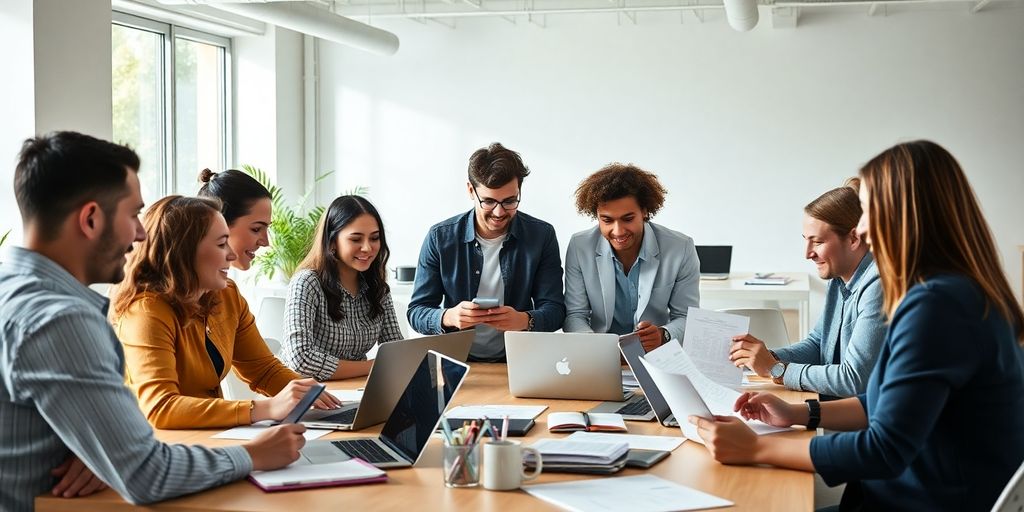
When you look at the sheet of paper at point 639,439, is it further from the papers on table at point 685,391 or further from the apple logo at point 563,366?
the apple logo at point 563,366

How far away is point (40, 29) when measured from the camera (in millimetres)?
5215

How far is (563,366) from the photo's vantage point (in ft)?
10.3

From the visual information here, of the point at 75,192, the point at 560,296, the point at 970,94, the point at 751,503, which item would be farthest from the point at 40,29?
the point at 970,94

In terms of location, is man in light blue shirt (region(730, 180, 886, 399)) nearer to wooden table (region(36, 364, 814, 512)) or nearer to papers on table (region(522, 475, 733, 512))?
wooden table (region(36, 364, 814, 512))

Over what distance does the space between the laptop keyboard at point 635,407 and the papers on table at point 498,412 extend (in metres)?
0.24

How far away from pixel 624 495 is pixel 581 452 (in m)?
0.24

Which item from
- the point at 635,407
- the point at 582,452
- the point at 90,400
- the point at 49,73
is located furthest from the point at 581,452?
the point at 49,73

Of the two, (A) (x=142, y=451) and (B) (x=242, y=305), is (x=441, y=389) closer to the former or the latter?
(A) (x=142, y=451)

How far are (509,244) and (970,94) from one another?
222 inches

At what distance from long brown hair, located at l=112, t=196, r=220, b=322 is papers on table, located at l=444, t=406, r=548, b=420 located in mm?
792

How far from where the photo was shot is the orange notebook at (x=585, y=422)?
266 cm

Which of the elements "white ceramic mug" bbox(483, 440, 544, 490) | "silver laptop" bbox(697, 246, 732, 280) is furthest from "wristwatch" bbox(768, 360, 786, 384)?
"silver laptop" bbox(697, 246, 732, 280)

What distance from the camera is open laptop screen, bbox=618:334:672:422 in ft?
9.04

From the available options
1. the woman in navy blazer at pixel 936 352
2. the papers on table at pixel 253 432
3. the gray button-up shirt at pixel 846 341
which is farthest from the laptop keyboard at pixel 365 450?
the gray button-up shirt at pixel 846 341
